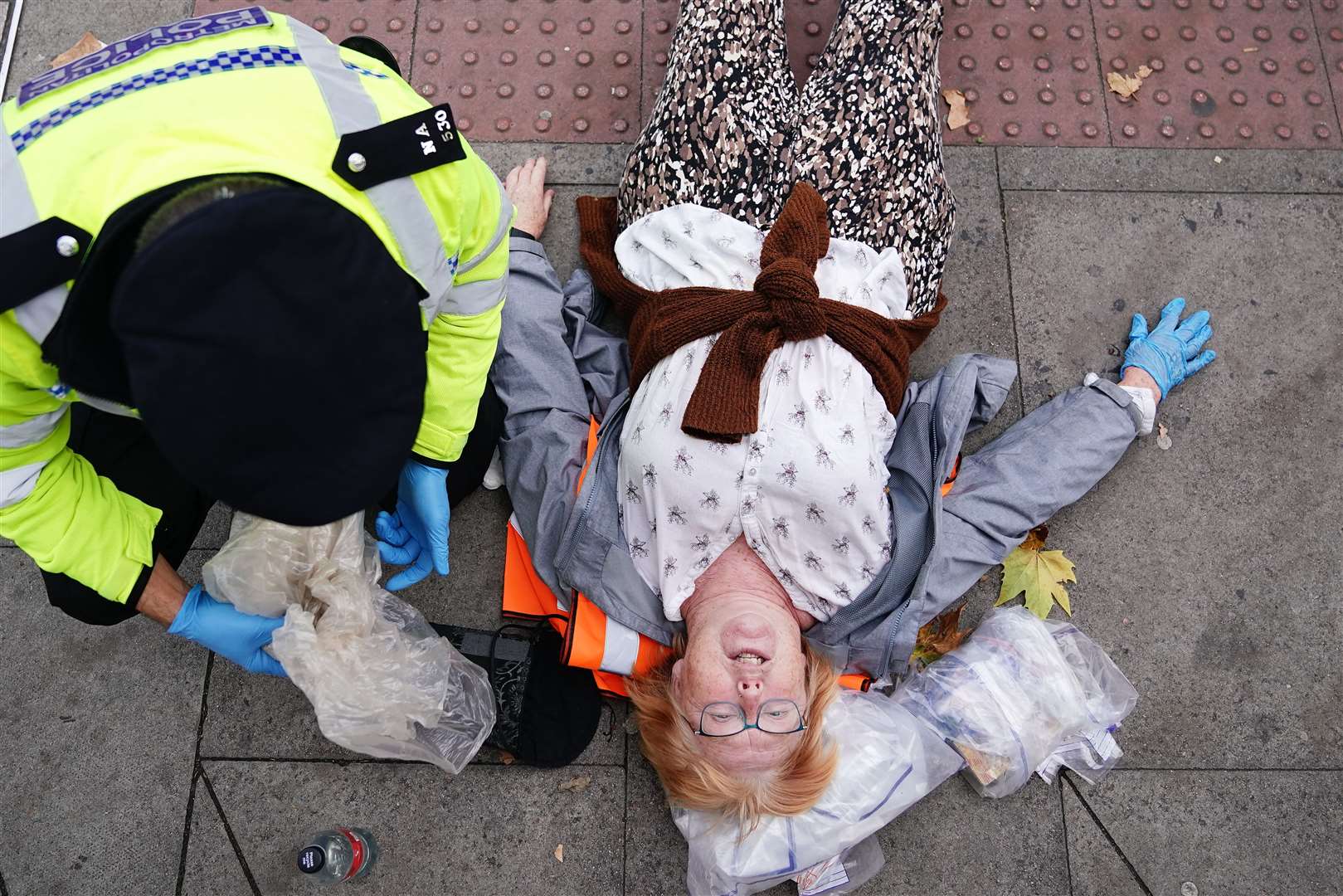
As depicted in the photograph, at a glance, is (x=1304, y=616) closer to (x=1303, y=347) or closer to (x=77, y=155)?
(x=1303, y=347)

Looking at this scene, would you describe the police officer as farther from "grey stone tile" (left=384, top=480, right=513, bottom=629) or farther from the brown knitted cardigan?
"grey stone tile" (left=384, top=480, right=513, bottom=629)

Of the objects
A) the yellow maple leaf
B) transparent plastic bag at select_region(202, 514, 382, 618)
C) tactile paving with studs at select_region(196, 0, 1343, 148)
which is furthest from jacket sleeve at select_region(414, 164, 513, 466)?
the yellow maple leaf

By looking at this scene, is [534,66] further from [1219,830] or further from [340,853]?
[1219,830]

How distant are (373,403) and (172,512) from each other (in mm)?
1376

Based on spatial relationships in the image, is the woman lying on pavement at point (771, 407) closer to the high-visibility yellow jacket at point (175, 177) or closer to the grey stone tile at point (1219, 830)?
the high-visibility yellow jacket at point (175, 177)

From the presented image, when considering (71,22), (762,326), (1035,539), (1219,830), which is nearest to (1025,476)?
(1035,539)

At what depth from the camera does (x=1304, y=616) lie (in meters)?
3.14

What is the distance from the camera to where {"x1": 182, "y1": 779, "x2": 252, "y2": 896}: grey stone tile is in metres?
2.87

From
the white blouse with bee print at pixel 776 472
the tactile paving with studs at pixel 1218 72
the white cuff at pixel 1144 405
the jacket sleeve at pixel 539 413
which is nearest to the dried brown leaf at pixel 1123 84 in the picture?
the tactile paving with studs at pixel 1218 72

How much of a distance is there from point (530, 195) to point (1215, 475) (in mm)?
2662

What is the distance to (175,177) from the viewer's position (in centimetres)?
154

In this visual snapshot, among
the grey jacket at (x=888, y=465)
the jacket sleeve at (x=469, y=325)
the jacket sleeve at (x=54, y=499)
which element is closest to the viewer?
the jacket sleeve at (x=54, y=499)

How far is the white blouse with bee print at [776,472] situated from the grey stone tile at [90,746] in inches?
64.3

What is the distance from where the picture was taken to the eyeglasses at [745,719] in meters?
2.54
